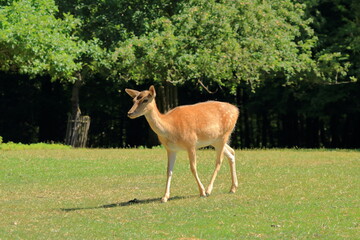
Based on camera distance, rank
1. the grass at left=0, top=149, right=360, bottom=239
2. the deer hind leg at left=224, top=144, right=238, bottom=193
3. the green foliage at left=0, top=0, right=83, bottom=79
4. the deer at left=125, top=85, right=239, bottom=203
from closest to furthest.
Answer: the grass at left=0, top=149, right=360, bottom=239
the deer at left=125, top=85, right=239, bottom=203
the deer hind leg at left=224, top=144, right=238, bottom=193
the green foliage at left=0, top=0, right=83, bottom=79

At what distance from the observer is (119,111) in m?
48.5

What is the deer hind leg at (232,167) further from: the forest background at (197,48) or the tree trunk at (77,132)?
the tree trunk at (77,132)

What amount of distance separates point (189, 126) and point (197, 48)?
18427mm

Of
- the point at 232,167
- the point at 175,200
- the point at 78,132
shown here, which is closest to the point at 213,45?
the point at 78,132

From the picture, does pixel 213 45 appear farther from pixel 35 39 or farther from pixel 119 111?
pixel 119 111

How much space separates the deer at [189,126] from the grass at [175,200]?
820 millimetres

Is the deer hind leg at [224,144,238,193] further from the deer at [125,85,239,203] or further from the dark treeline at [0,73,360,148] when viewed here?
the dark treeline at [0,73,360,148]

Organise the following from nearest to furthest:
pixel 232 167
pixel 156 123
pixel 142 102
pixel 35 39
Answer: pixel 142 102
pixel 156 123
pixel 232 167
pixel 35 39

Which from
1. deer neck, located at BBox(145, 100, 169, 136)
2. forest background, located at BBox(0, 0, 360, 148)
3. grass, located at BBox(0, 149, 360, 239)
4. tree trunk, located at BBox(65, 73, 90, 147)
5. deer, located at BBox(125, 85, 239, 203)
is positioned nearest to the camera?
grass, located at BBox(0, 149, 360, 239)

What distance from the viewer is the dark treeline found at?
42.5 meters

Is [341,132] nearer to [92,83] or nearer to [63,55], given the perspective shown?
[92,83]

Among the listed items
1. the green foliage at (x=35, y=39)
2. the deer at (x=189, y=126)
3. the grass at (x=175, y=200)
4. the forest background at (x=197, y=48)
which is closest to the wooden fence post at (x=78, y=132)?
the forest background at (x=197, y=48)

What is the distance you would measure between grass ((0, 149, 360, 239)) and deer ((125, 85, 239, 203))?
820 mm

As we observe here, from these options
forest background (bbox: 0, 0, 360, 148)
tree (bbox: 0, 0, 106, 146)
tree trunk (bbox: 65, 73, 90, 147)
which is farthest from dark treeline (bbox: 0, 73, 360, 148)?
tree (bbox: 0, 0, 106, 146)
